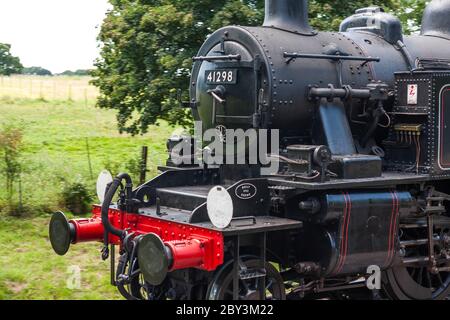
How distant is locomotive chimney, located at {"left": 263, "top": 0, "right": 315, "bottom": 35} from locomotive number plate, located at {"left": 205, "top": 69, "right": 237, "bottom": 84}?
0.76m

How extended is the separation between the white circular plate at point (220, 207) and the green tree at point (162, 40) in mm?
5291

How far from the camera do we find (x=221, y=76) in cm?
668

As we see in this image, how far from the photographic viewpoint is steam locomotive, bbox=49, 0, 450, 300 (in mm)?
5863

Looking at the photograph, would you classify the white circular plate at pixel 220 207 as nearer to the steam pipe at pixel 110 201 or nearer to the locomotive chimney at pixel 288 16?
the steam pipe at pixel 110 201

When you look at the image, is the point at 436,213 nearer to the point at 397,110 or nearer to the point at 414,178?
the point at 414,178

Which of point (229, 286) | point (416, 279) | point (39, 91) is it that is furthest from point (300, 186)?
point (39, 91)

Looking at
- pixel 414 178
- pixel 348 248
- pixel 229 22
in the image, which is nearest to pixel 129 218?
pixel 348 248

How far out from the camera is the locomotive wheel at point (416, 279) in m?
7.01

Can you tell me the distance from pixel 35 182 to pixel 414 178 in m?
6.61

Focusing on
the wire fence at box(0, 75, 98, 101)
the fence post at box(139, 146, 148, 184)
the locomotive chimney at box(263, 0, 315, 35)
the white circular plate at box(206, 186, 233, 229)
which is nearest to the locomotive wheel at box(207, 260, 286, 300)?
the white circular plate at box(206, 186, 233, 229)

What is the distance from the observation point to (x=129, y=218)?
6559mm

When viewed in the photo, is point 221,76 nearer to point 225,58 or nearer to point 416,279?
point 225,58

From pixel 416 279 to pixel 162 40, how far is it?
5.77 m

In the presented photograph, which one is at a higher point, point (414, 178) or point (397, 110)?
point (397, 110)
